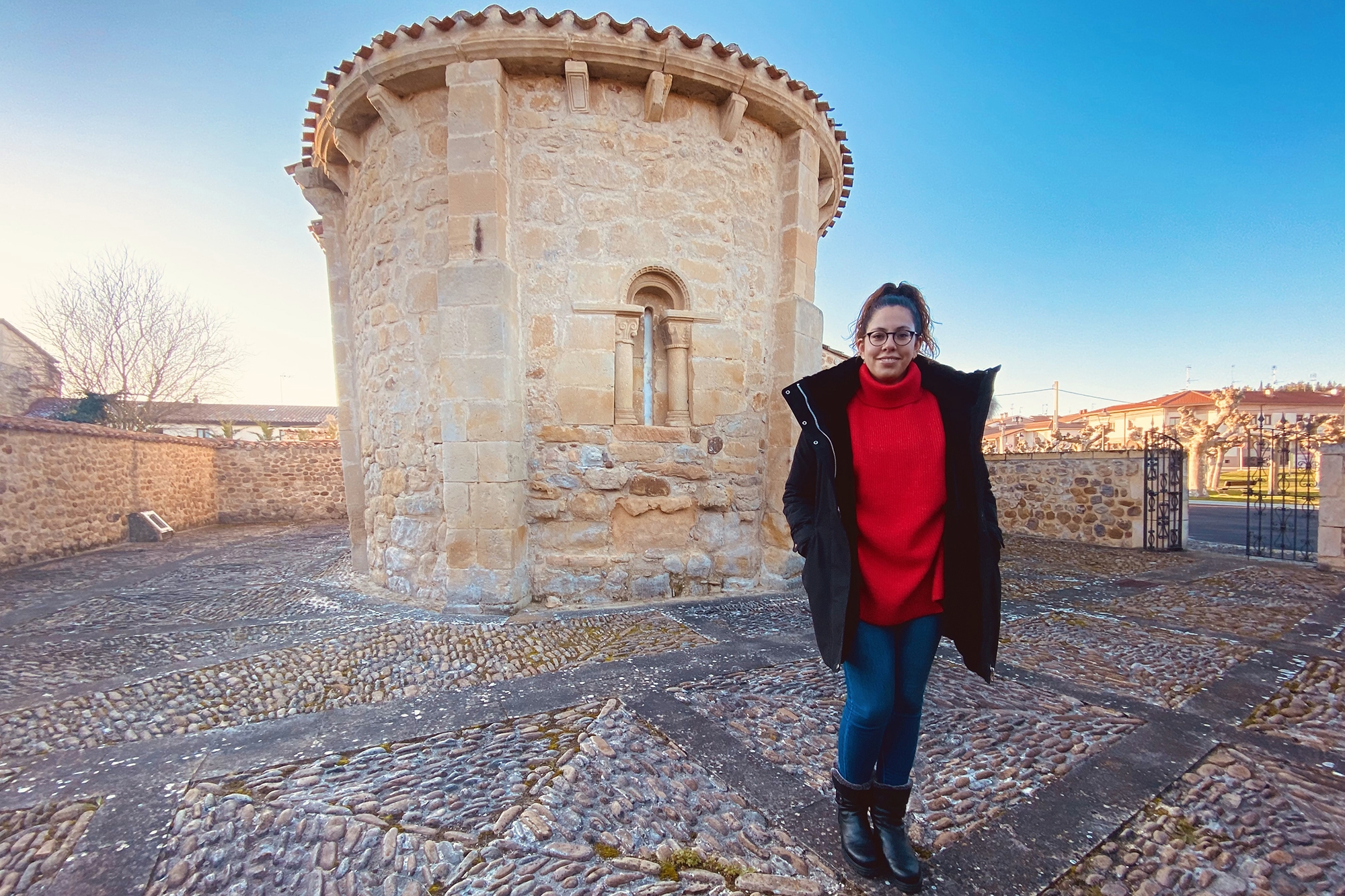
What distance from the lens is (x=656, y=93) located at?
16.4 ft

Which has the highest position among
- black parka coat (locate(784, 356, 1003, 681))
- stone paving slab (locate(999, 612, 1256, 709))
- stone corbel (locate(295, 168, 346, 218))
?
stone corbel (locate(295, 168, 346, 218))

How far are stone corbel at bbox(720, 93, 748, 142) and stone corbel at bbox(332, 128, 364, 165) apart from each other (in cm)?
371

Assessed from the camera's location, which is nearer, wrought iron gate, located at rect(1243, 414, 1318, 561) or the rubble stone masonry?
the rubble stone masonry

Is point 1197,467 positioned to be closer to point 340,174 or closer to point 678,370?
point 678,370

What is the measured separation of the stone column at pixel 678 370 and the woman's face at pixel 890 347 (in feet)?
12.4

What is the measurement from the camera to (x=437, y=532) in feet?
17.1

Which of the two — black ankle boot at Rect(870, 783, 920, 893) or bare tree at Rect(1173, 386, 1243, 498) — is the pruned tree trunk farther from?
black ankle boot at Rect(870, 783, 920, 893)

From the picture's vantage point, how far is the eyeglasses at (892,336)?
1.66m

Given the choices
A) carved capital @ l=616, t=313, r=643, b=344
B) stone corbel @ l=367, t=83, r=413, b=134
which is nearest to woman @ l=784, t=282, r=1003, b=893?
carved capital @ l=616, t=313, r=643, b=344

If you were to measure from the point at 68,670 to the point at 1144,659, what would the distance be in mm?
6845

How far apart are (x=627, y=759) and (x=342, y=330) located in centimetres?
637

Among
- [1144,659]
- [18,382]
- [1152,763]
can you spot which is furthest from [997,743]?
[18,382]

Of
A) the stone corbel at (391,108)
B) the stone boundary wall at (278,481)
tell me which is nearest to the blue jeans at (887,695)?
the stone corbel at (391,108)

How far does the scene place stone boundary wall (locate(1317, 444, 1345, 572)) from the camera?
6.32 metres
